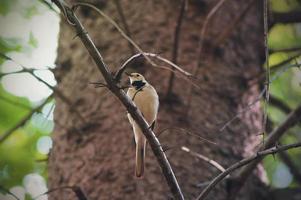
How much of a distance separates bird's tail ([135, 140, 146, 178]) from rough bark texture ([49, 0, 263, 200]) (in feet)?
0.30

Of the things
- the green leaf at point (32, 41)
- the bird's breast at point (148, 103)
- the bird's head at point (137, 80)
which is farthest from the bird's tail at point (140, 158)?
the green leaf at point (32, 41)

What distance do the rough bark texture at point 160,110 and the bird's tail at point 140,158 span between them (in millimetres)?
92

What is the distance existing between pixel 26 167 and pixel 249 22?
2.11 meters

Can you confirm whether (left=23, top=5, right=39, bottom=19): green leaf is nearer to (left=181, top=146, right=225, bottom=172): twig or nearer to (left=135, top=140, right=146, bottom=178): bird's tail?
(left=135, top=140, right=146, bottom=178): bird's tail

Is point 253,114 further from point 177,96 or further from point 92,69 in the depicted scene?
point 92,69

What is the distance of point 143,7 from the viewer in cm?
352

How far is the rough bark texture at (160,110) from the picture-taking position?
289 cm

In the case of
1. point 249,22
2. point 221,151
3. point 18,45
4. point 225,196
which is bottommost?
point 225,196

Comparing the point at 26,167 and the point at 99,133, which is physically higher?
the point at 26,167

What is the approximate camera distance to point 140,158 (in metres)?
2.79

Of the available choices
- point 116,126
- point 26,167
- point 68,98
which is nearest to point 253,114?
point 116,126

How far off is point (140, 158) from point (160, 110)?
421 millimetres

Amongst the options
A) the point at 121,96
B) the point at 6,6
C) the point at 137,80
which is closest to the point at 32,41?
the point at 6,6

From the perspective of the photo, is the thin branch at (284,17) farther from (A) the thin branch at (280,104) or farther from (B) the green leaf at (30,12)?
(B) the green leaf at (30,12)
